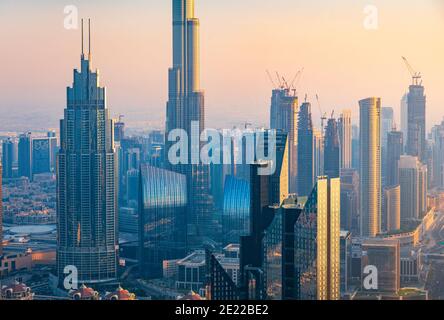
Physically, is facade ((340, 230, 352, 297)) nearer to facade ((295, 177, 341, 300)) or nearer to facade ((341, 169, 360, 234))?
facade ((295, 177, 341, 300))

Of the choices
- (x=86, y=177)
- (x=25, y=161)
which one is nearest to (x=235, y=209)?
(x=86, y=177)

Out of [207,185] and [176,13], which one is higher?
[176,13]

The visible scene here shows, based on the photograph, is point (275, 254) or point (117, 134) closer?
point (275, 254)

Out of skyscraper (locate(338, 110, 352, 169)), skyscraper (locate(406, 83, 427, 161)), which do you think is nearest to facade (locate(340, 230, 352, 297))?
skyscraper (locate(406, 83, 427, 161))

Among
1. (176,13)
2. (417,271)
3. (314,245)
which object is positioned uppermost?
(176,13)

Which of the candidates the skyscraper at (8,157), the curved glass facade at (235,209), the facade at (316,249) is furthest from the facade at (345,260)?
the skyscraper at (8,157)
